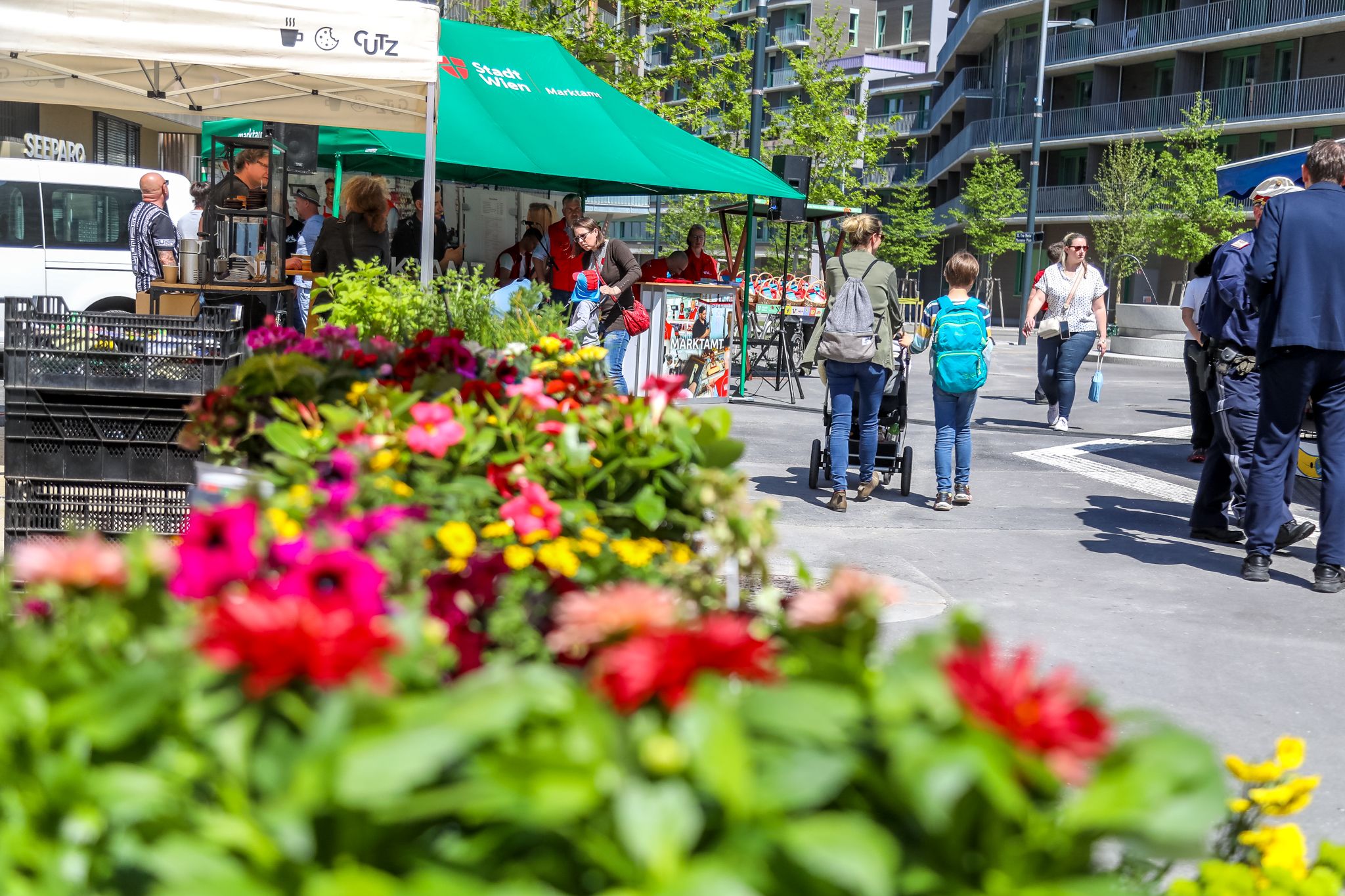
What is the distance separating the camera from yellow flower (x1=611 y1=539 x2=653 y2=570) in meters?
2.36

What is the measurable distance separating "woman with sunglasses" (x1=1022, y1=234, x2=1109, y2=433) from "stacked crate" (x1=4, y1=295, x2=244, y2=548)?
10331 mm

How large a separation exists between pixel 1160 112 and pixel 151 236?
47.2 m

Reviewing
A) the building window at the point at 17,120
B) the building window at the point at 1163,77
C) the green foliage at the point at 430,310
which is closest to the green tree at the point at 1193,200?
the building window at the point at 1163,77

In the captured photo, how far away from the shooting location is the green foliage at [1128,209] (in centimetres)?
4491

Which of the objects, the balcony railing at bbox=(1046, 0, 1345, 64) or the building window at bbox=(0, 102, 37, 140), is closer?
the building window at bbox=(0, 102, 37, 140)

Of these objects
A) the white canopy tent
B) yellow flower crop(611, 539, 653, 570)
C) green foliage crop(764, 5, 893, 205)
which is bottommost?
yellow flower crop(611, 539, 653, 570)

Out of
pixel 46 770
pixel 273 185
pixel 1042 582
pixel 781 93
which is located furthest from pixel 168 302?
pixel 781 93

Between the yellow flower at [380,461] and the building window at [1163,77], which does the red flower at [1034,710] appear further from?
the building window at [1163,77]

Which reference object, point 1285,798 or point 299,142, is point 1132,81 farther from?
point 1285,798

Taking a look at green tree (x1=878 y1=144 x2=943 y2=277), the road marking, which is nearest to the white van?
the road marking

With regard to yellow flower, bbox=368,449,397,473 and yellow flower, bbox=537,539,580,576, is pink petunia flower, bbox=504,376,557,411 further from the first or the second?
yellow flower, bbox=537,539,580,576

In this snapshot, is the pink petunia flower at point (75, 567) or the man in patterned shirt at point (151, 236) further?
the man in patterned shirt at point (151, 236)

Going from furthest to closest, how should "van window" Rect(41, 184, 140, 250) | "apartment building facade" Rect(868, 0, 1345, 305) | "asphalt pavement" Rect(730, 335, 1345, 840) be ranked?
"apartment building facade" Rect(868, 0, 1345, 305) < "van window" Rect(41, 184, 140, 250) < "asphalt pavement" Rect(730, 335, 1345, 840)

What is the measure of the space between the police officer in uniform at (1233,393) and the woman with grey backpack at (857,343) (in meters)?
1.86
